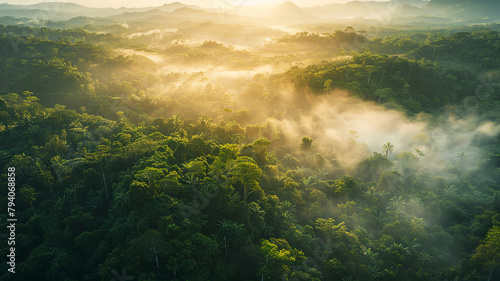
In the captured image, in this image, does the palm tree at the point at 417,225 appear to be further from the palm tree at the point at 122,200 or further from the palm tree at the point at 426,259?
the palm tree at the point at 122,200

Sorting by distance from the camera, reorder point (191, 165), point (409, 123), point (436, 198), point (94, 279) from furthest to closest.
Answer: point (409, 123), point (436, 198), point (191, 165), point (94, 279)

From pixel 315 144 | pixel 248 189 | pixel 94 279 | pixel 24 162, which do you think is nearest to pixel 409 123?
pixel 315 144

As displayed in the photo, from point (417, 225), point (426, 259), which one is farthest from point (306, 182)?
point (426, 259)

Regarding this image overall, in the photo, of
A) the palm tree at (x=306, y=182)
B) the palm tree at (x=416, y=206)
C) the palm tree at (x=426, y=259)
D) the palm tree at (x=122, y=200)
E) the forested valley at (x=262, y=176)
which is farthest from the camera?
the palm tree at (x=306, y=182)

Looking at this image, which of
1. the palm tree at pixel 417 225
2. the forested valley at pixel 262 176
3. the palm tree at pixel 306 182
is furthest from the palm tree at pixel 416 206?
the palm tree at pixel 306 182

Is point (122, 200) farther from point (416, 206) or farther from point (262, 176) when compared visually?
point (416, 206)

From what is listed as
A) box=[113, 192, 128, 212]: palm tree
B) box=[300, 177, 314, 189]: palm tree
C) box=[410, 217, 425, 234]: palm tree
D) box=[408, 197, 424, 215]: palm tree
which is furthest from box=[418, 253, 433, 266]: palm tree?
box=[113, 192, 128, 212]: palm tree

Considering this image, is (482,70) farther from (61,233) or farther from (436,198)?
(61,233)

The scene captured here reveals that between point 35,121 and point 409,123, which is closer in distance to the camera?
point 35,121
